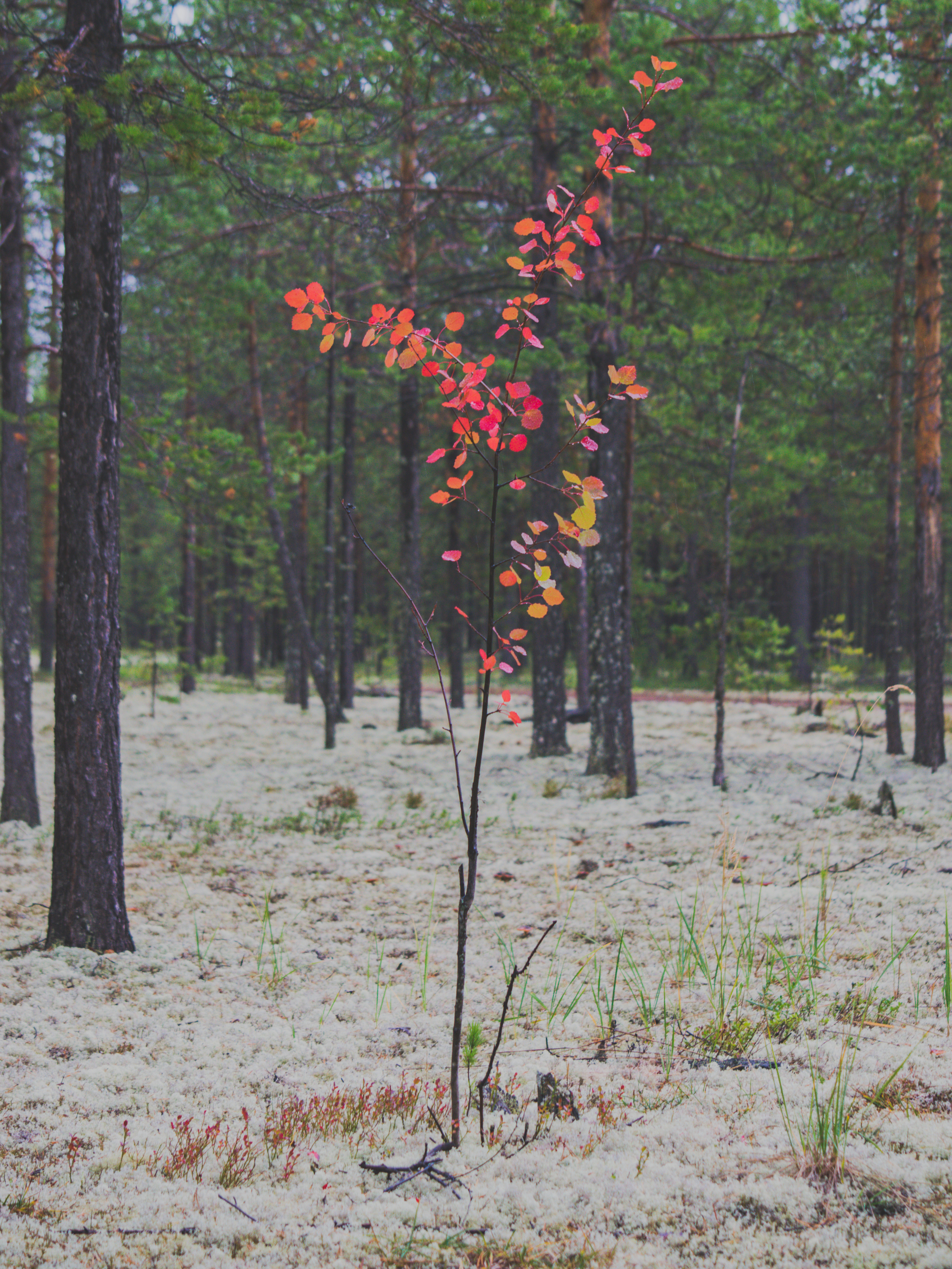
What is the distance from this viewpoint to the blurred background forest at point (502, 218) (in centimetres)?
568

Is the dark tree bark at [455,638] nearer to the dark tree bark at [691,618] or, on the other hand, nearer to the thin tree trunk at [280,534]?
the thin tree trunk at [280,534]

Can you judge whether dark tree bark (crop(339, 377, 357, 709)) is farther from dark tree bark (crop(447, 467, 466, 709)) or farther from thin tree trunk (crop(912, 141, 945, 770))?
thin tree trunk (crop(912, 141, 945, 770))

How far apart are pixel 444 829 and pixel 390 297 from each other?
980 centimetres

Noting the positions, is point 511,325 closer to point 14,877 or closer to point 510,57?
point 510,57

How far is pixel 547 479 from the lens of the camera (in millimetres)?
11375

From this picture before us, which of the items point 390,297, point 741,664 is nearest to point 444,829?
point 390,297

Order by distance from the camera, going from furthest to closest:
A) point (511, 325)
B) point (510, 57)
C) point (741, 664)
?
point (741, 664) → point (510, 57) → point (511, 325)

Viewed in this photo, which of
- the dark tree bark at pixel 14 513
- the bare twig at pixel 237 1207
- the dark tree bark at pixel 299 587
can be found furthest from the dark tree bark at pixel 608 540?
the dark tree bark at pixel 299 587

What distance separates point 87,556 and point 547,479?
7.88 meters

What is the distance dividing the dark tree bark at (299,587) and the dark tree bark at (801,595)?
12293 millimetres

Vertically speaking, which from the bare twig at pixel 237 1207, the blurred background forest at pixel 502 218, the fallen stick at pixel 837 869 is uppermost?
the blurred background forest at pixel 502 218

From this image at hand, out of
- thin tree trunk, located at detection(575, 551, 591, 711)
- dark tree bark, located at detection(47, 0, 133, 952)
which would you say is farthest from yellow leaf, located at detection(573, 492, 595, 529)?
thin tree trunk, located at detection(575, 551, 591, 711)

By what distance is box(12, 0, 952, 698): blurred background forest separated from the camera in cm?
568

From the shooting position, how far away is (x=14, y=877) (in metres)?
5.73
